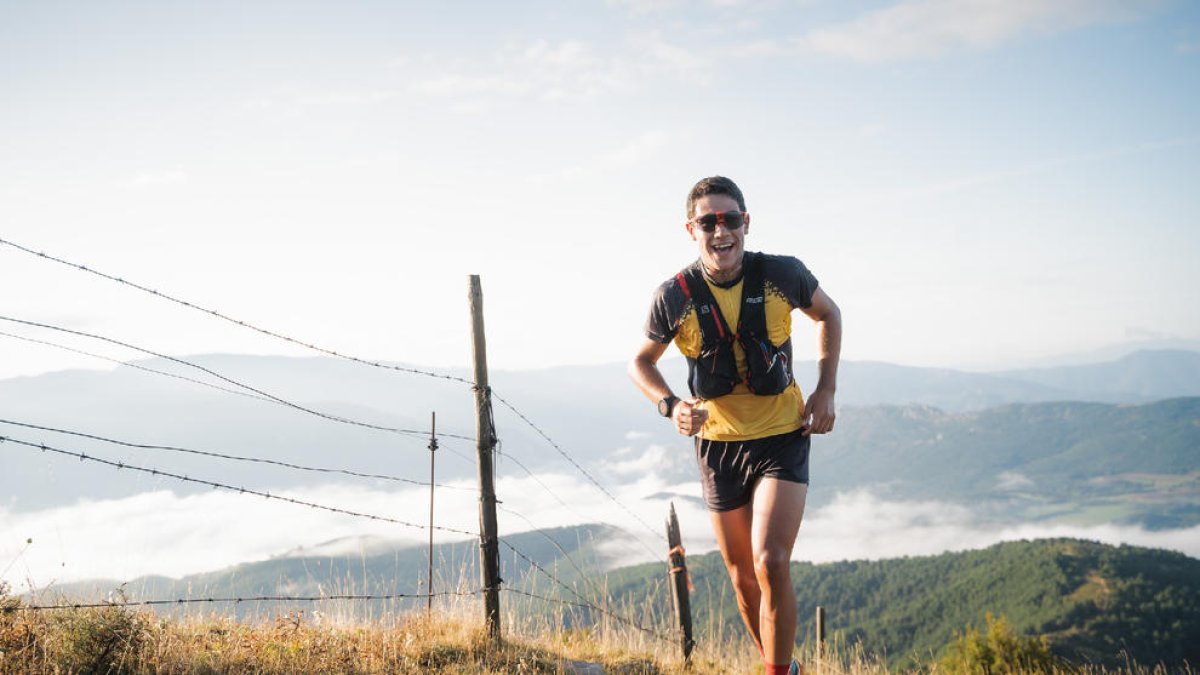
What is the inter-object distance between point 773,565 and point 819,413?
2.63 feet

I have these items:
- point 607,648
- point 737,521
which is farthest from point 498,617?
point 737,521

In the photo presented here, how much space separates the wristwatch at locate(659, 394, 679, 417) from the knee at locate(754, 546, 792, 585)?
0.80 m

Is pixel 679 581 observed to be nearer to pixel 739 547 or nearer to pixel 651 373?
pixel 739 547

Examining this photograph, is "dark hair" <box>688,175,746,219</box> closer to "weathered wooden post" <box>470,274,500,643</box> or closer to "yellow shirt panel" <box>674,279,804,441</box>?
"yellow shirt panel" <box>674,279,804,441</box>

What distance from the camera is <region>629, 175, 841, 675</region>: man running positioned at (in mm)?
3498

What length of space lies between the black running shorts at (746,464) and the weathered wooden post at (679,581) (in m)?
2.50

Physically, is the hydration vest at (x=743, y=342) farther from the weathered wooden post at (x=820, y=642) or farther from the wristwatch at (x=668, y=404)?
the weathered wooden post at (x=820, y=642)

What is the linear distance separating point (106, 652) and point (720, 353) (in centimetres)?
362

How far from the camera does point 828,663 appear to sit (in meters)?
5.88

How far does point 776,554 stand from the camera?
3373mm

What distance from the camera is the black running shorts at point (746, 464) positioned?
11.7 ft

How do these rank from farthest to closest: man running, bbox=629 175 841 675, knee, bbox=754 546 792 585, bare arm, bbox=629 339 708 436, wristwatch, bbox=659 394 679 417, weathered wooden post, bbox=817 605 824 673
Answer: weathered wooden post, bbox=817 605 824 673 < bare arm, bbox=629 339 708 436 < wristwatch, bbox=659 394 679 417 < man running, bbox=629 175 841 675 < knee, bbox=754 546 792 585

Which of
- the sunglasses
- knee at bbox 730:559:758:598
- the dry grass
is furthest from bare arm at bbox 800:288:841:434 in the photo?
the dry grass

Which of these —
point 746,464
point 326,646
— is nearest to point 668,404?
point 746,464
